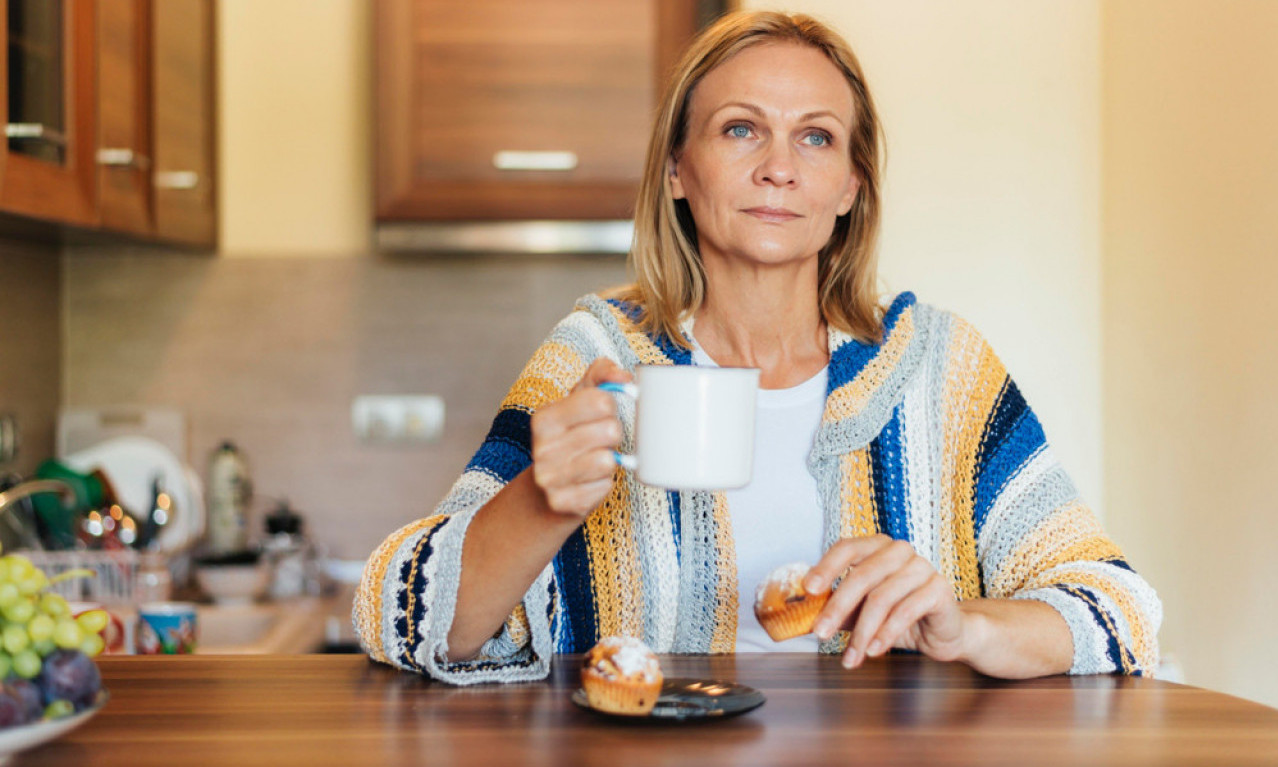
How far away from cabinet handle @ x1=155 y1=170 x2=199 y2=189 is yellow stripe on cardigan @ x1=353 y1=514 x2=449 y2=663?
1471 millimetres

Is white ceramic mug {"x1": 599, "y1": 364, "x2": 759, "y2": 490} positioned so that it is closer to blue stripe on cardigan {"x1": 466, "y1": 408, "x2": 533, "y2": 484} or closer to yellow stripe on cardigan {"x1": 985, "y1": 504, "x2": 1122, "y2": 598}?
blue stripe on cardigan {"x1": 466, "y1": 408, "x2": 533, "y2": 484}

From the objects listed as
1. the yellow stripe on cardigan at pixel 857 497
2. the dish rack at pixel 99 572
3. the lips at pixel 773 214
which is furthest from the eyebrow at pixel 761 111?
the dish rack at pixel 99 572

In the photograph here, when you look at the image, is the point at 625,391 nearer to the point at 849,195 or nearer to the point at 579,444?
the point at 579,444

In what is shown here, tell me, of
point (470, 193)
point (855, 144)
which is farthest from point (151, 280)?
point (855, 144)

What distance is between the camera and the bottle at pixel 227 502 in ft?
8.48

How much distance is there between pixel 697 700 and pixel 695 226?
0.80 metres

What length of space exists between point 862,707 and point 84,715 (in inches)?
20.8

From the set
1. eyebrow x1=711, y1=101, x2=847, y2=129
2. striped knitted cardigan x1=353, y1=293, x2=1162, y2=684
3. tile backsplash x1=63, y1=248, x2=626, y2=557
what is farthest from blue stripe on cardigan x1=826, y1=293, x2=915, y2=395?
tile backsplash x1=63, y1=248, x2=626, y2=557

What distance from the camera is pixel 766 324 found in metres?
1.46

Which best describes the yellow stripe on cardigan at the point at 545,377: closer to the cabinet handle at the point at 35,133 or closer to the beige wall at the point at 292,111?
the cabinet handle at the point at 35,133

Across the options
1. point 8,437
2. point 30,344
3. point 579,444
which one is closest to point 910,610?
point 579,444

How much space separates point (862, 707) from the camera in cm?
89

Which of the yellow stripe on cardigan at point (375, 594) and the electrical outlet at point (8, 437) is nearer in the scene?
the yellow stripe on cardigan at point (375, 594)

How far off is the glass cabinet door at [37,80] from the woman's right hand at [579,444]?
120cm
